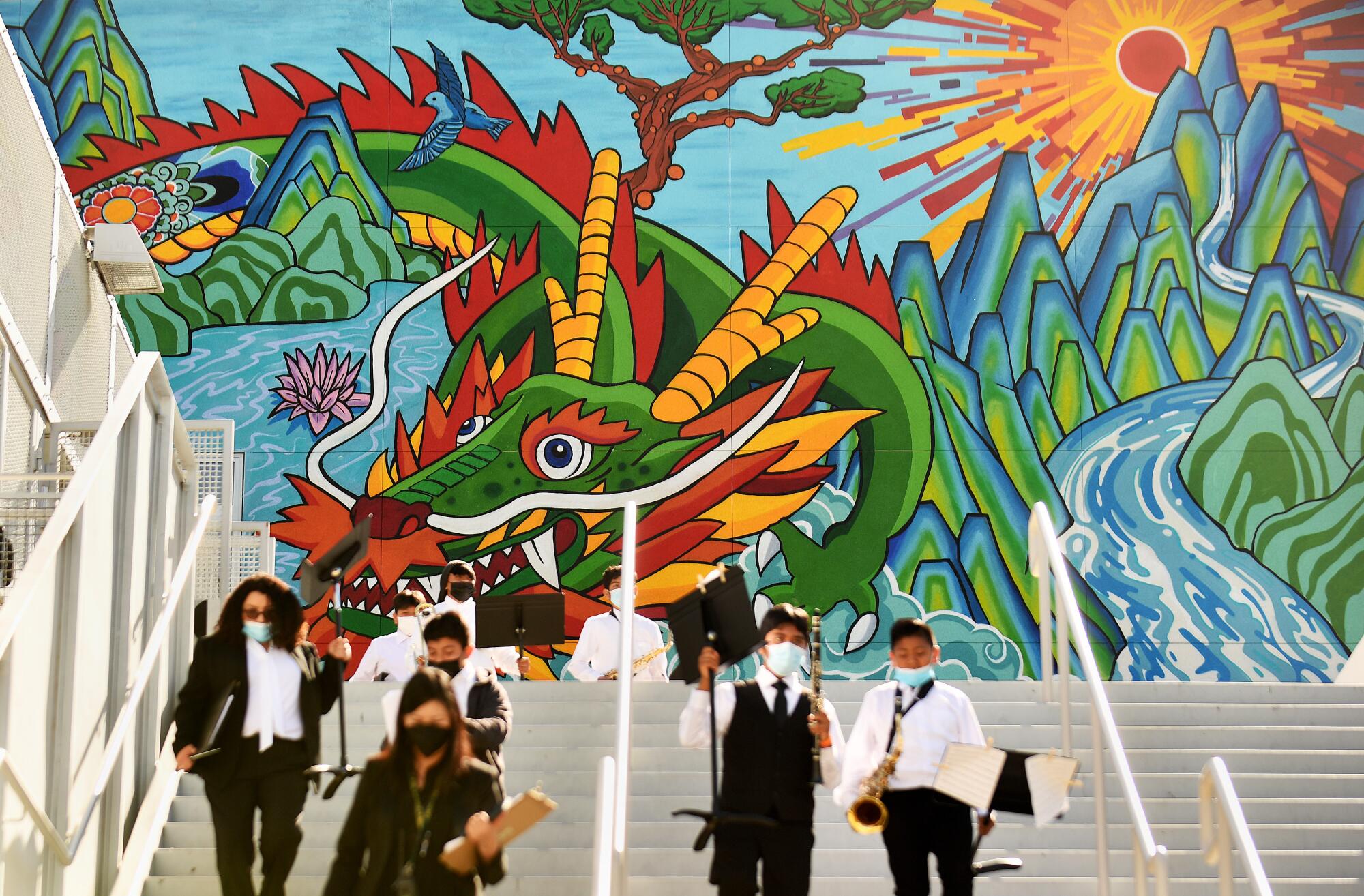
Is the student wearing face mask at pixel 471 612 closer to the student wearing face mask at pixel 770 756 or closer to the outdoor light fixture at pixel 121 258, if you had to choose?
the student wearing face mask at pixel 770 756

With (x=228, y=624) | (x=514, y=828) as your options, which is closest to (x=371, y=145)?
(x=228, y=624)

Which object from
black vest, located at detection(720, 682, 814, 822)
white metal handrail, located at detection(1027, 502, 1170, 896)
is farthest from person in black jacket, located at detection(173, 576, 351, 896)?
white metal handrail, located at detection(1027, 502, 1170, 896)

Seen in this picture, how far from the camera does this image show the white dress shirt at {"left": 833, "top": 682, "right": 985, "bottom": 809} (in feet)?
19.9

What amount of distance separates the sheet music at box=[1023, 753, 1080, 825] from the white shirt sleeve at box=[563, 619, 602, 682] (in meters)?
4.71

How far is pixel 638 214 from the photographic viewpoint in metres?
13.8

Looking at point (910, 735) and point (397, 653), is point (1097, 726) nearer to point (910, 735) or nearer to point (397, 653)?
point (910, 735)

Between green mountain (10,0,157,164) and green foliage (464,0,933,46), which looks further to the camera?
green foliage (464,0,933,46)

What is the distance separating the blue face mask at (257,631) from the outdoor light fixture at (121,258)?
316 centimetres

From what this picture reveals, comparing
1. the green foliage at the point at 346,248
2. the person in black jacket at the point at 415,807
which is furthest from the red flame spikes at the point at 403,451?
the person in black jacket at the point at 415,807

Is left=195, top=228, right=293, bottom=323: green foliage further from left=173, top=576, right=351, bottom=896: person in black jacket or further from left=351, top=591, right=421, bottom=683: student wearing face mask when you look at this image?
left=173, top=576, right=351, bottom=896: person in black jacket

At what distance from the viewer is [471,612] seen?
33.0 ft

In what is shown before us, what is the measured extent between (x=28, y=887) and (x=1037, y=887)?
13.4ft

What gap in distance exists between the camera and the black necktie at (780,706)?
610 centimetres

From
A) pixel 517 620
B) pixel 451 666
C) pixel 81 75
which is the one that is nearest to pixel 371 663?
pixel 517 620
